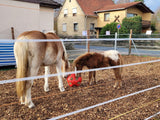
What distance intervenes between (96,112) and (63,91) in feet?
4.29

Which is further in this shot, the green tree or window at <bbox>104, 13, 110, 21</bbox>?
window at <bbox>104, 13, 110, 21</bbox>

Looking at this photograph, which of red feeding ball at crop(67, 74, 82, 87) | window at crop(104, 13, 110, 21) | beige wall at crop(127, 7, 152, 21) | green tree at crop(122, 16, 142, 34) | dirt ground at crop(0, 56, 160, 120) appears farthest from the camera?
window at crop(104, 13, 110, 21)

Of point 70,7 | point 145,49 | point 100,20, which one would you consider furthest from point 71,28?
point 145,49

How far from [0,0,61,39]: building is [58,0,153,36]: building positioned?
14.9 metres

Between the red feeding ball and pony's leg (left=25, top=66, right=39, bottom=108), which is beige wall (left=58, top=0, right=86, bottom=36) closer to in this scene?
the red feeding ball

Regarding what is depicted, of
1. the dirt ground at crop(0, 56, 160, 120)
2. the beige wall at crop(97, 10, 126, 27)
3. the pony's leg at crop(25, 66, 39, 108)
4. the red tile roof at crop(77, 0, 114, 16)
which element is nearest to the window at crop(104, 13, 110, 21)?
the beige wall at crop(97, 10, 126, 27)

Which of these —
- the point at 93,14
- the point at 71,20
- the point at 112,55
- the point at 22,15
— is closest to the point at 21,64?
the point at 112,55

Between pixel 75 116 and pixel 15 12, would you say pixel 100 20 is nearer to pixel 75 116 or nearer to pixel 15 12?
pixel 15 12

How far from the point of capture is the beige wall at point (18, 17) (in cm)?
686

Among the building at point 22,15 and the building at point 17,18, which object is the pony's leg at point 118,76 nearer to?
the building at point 17,18

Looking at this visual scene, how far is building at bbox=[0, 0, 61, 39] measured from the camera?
6.88 metres

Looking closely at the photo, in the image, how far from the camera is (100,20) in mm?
24641

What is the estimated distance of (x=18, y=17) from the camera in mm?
7332

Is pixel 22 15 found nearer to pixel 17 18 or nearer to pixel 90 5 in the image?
pixel 17 18
